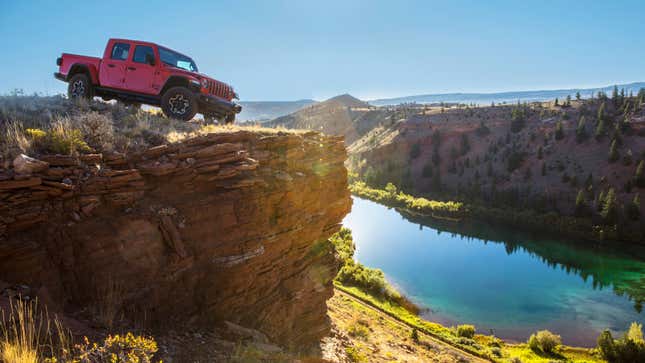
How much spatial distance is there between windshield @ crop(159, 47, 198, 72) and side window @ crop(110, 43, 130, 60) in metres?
1.08

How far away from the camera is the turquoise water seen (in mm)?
32688

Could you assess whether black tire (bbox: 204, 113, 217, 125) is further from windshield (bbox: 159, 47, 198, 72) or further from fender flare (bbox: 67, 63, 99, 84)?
fender flare (bbox: 67, 63, 99, 84)

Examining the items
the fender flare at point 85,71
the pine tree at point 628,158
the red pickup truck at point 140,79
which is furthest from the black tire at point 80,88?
the pine tree at point 628,158

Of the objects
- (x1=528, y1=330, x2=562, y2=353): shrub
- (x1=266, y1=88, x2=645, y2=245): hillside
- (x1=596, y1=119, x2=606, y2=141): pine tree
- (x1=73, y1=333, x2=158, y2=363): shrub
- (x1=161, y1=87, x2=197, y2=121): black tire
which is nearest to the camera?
(x1=73, y1=333, x2=158, y2=363): shrub

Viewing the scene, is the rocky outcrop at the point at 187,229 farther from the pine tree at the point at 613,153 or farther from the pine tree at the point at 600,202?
the pine tree at the point at 613,153

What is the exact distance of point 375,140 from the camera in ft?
382

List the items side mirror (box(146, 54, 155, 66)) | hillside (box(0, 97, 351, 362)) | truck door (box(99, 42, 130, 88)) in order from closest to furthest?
hillside (box(0, 97, 351, 362)) → side mirror (box(146, 54, 155, 66)) → truck door (box(99, 42, 130, 88))

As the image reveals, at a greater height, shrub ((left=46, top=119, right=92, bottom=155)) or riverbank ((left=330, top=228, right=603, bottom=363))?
shrub ((left=46, top=119, right=92, bottom=155))

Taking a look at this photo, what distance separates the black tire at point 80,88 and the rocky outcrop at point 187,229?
5.60m

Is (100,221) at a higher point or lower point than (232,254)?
higher

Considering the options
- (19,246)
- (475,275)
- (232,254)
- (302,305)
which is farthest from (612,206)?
(19,246)

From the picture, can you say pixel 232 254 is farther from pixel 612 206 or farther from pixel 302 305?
pixel 612 206

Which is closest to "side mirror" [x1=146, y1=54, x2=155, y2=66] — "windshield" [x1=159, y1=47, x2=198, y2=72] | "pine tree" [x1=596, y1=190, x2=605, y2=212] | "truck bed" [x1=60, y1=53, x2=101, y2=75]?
"windshield" [x1=159, y1=47, x2=198, y2=72]

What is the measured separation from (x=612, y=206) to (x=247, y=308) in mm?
68186
